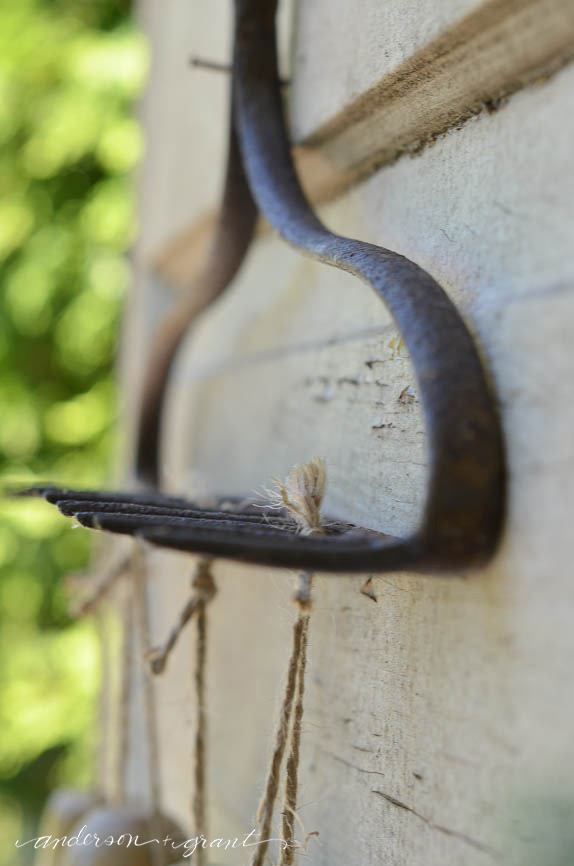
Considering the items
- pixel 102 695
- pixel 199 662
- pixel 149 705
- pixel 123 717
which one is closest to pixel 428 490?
pixel 199 662

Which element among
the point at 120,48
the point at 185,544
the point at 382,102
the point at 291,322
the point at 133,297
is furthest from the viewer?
the point at 120,48

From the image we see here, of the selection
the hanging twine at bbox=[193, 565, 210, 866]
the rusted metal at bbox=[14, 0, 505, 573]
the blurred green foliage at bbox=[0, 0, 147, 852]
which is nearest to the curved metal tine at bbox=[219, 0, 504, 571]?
the rusted metal at bbox=[14, 0, 505, 573]

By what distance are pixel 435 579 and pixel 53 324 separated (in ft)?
3.79

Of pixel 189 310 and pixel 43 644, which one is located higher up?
pixel 189 310

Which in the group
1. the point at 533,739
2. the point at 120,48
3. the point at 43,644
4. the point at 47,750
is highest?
the point at 120,48

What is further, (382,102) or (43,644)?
(43,644)

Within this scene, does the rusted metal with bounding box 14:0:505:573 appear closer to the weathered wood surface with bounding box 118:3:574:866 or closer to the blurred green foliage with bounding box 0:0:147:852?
the weathered wood surface with bounding box 118:3:574:866

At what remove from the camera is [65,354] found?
53.1 inches

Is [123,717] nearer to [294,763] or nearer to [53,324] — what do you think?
[294,763]

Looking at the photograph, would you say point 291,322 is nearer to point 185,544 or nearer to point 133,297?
point 185,544

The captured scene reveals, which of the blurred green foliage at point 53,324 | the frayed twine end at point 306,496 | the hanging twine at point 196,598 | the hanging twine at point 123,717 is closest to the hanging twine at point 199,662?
the hanging twine at point 196,598

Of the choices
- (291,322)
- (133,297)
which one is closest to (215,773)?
(291,322)

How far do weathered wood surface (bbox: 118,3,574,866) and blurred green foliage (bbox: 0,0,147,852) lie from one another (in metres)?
0.80

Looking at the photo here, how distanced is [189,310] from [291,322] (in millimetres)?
125
